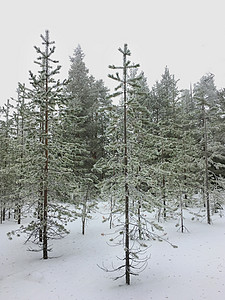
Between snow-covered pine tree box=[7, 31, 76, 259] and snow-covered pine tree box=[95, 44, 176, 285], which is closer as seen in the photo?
snow-covered pine tree box=[95, 44, 176, 285]

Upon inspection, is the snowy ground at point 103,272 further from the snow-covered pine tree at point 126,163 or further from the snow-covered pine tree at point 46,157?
the snow-covered pine tree at point 46,157

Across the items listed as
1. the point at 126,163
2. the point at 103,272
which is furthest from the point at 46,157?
the point at 103,272

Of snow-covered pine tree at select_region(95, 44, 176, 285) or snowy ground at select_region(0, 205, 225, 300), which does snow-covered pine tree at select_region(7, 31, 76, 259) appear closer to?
snowy ground at select_region(0, 205, 225, 300)

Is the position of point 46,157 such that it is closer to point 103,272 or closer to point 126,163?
point 126,163

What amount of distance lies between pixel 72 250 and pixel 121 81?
332 inches

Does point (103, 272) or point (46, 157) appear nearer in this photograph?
point (103, 272)

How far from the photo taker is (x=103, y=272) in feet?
23.6

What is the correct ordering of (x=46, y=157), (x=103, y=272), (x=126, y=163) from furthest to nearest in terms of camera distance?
1. (x=46, y=157)
2. (x=103, y=272)
3. (x=126, y=163)

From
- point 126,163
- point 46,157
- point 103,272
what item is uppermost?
point 46,157

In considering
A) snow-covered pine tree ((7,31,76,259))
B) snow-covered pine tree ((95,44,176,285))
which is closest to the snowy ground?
snow-covered pine tree ((95,44,176,285))

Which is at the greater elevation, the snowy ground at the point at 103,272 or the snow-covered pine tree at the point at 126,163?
the snow-covered pine tree at the point at 126,163

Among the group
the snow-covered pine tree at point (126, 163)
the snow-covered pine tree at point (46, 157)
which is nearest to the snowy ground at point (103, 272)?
the snow-covered pine tree at point (126, 163)

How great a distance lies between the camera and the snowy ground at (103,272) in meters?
5.66

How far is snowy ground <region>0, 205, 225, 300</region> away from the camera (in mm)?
5664
